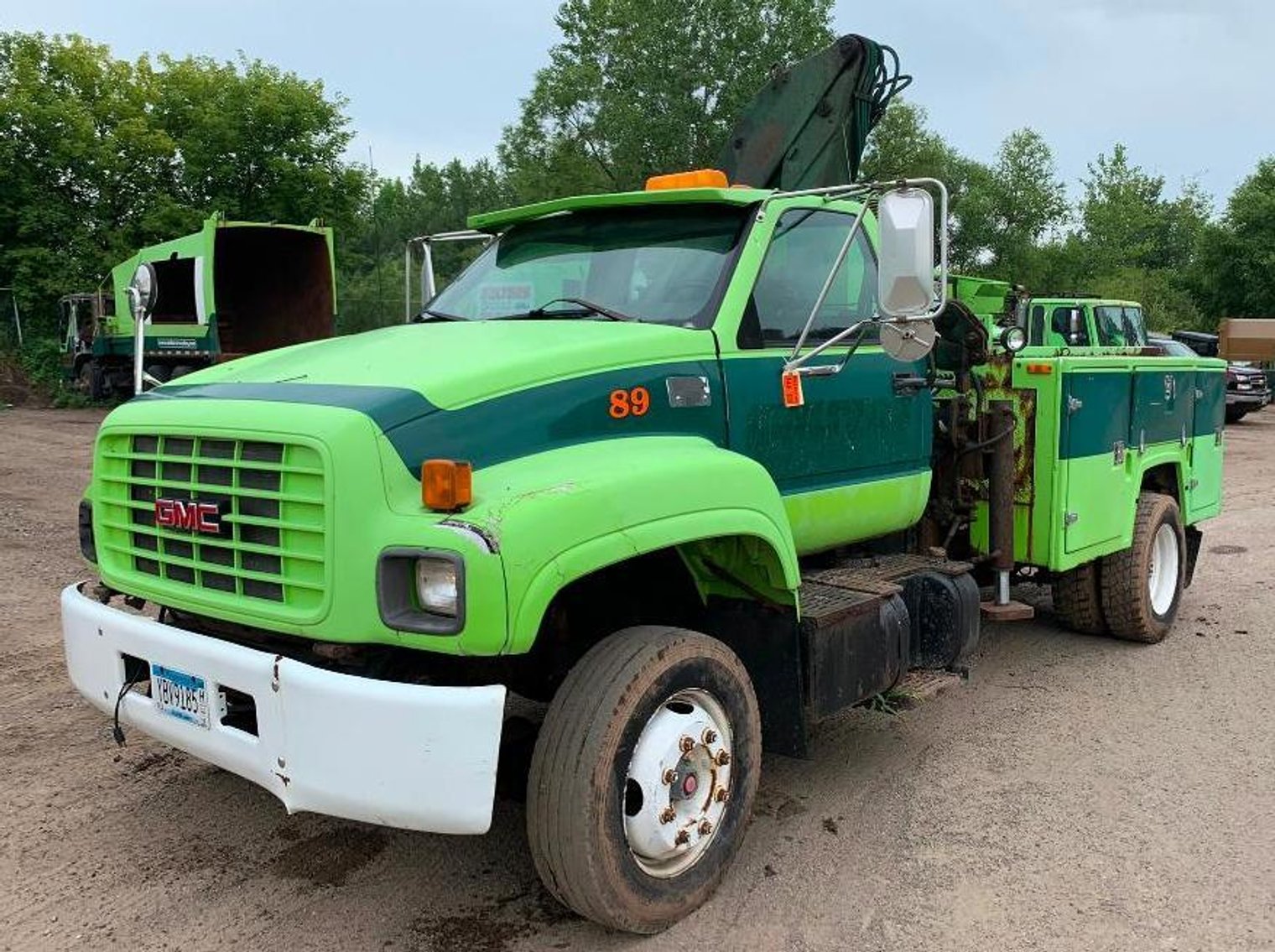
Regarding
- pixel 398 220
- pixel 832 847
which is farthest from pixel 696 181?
pixel 398 220

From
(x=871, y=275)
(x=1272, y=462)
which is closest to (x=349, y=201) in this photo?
(x=1272, y=462)

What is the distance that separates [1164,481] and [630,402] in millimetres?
4786

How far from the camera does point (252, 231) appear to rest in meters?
18.8

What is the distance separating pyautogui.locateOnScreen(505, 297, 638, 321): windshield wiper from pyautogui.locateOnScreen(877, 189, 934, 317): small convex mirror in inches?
35.5

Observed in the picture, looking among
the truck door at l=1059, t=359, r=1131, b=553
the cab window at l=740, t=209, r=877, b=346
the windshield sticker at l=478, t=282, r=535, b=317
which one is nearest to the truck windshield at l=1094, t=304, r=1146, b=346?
the truck door at l=1059, t=359, r=1131, b=553

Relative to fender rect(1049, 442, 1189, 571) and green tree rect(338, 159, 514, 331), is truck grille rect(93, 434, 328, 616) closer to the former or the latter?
fender rect(1049, 442, 1189, 571)

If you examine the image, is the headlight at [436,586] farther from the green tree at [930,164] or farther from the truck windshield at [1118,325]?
the green tree at [930,164]

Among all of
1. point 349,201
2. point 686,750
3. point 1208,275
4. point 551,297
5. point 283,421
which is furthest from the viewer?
point 1208,275

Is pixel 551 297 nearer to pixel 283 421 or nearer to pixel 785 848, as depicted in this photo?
pixel 283 421

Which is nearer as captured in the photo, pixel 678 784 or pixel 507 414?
pixel 507 414

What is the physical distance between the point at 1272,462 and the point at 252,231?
16898mm

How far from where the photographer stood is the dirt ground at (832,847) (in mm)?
3355

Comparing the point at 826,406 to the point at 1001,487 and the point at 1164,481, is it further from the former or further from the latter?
the point at 1164,481

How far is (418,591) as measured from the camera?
9.53 feet
